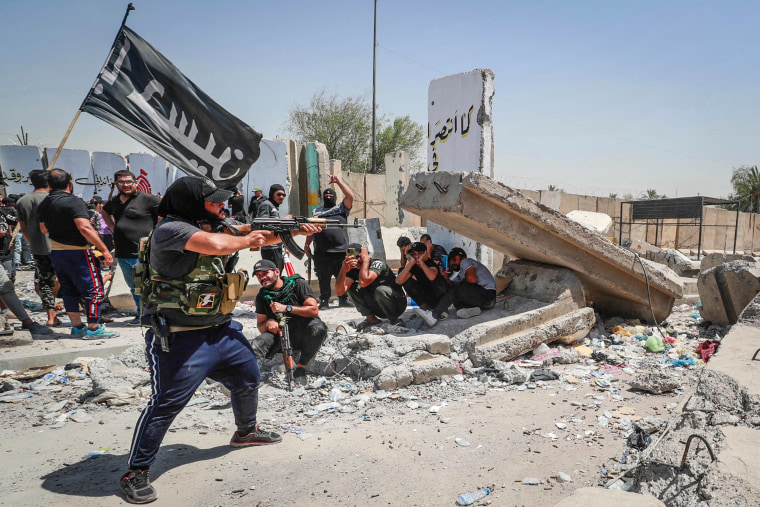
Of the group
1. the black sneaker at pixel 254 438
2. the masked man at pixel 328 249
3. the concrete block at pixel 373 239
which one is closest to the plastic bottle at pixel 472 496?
the black sneaker at pixel 254 438

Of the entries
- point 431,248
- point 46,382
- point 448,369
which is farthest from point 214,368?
point 431,248

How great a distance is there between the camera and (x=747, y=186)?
32.8m

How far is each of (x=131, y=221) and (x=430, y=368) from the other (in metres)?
3.59

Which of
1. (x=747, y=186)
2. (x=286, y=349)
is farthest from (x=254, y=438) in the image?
(x=747, y=186)

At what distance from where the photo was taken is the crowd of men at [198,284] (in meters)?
2.38

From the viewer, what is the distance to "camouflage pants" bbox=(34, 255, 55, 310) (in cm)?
568

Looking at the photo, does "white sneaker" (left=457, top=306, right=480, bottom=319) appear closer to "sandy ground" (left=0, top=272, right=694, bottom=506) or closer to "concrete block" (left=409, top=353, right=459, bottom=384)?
"concrete block" (left=409, top=353, right=459, bottom=384)

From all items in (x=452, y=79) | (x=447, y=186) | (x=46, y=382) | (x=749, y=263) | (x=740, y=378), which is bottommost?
(x=46, y=382)

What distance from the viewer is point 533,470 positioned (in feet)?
8.25

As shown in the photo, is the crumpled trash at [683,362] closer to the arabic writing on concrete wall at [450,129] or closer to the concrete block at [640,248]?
the arabic writing on concrete wall at [450,129]

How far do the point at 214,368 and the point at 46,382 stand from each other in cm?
254

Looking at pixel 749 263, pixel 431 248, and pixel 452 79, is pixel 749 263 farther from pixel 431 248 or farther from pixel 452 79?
pixel 452 79

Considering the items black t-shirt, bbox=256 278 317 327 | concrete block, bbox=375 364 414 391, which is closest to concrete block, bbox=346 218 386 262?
black t-shirt, bbox=256 278 317 327

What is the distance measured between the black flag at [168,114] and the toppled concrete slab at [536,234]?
2.60 meters
